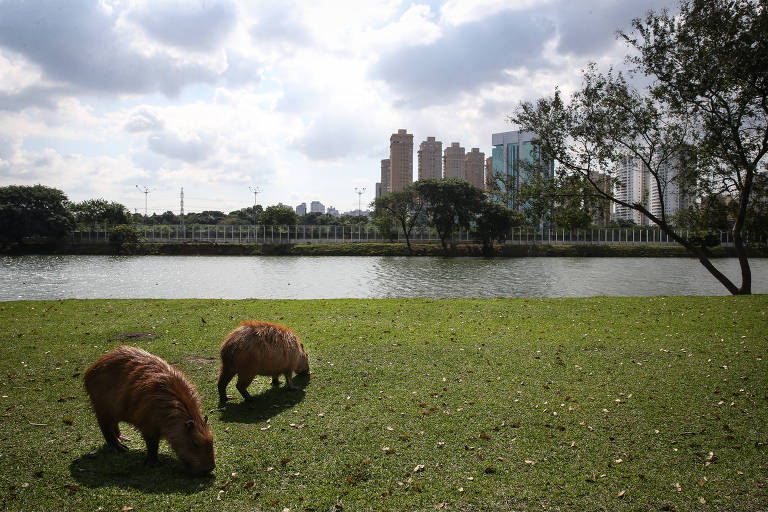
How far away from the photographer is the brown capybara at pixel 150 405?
5473mm

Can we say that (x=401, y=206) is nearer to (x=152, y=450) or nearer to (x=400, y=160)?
(x=400, y=160)

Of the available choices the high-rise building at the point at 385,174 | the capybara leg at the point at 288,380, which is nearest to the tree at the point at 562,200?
the capybara leg at the point at 288,380

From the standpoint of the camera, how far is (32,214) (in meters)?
80.4

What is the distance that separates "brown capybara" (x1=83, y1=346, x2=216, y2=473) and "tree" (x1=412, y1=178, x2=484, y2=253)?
77.5 m

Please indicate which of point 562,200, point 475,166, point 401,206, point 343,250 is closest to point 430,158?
point 475,166

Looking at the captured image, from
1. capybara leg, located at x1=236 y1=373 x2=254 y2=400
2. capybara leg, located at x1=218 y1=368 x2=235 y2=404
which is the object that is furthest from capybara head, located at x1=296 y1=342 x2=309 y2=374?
capybara leg, located at x1=218 y1=368 x2=235 y2=404

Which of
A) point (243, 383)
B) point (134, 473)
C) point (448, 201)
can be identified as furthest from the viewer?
point (448, 201)

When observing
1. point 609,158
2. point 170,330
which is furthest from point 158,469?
point 609,158

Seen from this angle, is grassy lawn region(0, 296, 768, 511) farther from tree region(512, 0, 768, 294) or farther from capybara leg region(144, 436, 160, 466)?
tree region(512, 0, 768, 294)

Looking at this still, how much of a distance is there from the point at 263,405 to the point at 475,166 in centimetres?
15052

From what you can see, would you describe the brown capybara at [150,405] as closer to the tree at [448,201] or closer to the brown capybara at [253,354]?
the brown capybara at [253,354]

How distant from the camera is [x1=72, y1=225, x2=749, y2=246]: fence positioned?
3780 inches

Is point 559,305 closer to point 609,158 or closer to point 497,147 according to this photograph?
point 609,158

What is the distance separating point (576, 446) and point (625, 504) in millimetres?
1268
